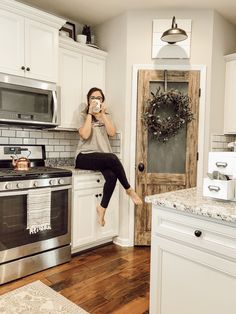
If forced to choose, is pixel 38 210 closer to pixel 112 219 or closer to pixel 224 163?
pixel 112 219

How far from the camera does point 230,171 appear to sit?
1305mm

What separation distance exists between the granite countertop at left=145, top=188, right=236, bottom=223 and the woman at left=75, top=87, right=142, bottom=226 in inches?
49.8

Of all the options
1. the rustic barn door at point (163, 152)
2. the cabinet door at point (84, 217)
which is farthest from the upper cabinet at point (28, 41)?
the cabinet door at point (84, 217)

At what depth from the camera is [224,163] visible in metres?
1.33

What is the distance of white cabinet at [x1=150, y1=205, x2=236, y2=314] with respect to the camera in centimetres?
116

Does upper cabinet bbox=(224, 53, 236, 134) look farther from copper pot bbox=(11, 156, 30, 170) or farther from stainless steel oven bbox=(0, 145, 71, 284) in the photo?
copper pot bbox=(11, 156, 30, 170)

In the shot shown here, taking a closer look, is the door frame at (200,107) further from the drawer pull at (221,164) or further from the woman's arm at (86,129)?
the drawer pull at (221,164)

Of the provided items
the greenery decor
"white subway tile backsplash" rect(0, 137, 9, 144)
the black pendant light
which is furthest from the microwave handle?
the black pendant light

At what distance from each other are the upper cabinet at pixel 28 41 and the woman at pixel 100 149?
1.69ft

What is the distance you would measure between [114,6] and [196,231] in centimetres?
261

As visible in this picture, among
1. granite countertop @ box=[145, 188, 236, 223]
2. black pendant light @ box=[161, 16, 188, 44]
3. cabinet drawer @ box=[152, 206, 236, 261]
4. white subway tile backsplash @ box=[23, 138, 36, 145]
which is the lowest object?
cabinet drawer @ box=[152, 206, 236, 261]

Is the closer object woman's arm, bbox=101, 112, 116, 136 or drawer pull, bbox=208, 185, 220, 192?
drawer pull, bbox=208, 185, 220, 192

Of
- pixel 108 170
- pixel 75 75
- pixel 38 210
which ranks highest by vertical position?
pixel 75 75

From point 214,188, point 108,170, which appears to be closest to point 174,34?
point 108,170
